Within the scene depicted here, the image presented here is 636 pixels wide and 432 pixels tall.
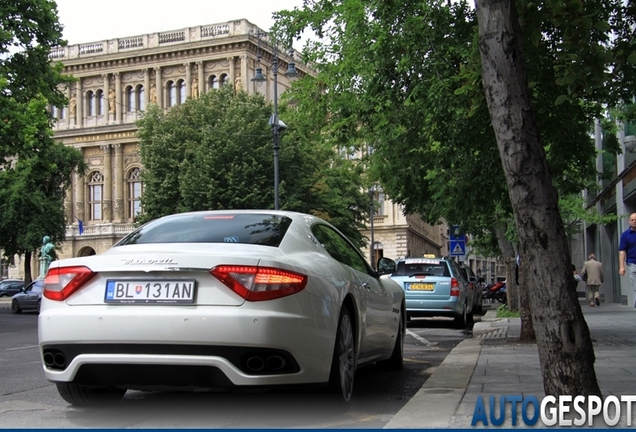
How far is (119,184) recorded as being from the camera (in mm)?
80875

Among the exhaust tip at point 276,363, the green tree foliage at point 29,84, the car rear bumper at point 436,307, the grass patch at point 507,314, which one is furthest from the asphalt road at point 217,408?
the green tree foliage at point 29,84

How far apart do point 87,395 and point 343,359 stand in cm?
188

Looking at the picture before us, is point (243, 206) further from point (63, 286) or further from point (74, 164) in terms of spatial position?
point (63, 286)

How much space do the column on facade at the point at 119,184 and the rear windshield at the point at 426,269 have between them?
206 ft

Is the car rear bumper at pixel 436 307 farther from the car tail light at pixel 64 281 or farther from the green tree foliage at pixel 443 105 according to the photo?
the car tail light at pixel 64 281

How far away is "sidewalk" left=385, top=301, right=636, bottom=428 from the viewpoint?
5452 millimetres

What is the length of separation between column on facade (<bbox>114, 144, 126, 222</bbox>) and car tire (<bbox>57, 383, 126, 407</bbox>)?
75660 mm

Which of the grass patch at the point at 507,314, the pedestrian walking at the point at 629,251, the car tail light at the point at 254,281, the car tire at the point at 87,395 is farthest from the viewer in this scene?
the grass patch at the point at 507,314

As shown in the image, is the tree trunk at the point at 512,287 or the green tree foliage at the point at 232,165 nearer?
the tree trunk at the point at 512,287

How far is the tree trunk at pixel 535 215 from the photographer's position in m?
4.86

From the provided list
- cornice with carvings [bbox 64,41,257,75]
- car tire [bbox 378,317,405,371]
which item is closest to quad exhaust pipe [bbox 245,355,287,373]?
car tire [bbox 378,317,405,371]

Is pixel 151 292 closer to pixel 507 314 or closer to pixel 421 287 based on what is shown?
pixel 421 287

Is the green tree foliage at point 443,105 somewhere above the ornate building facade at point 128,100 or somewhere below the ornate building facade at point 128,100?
below

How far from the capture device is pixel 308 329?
554cm
